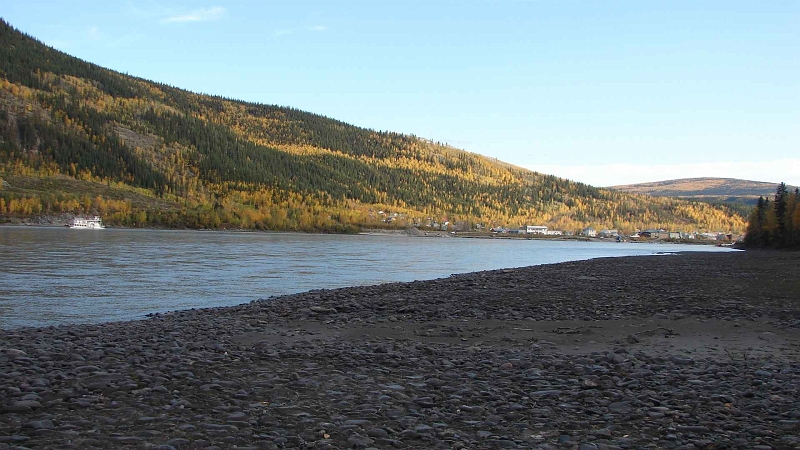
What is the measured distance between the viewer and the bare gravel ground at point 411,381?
21.3ft

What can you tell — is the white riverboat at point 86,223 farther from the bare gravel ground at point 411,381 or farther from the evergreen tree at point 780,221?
the bare gravel ground at point 411,381

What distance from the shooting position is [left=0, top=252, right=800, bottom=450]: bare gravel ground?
21.3ft

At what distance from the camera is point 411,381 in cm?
907

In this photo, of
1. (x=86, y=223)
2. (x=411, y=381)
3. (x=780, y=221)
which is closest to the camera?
(x=411, y=381)

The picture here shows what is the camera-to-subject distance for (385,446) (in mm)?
6270

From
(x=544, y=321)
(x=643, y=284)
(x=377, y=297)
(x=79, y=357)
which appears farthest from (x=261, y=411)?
(x=643, y=284)

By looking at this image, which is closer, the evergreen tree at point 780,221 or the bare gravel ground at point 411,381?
the bare gravel ground at point 411,381

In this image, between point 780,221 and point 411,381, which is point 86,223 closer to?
point 780,221

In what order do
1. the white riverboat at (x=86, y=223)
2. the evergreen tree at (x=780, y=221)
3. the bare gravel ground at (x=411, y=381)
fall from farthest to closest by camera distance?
the white riverboat at (x=86, y=223) → the evergreen tree at (x=780, y=221) → the bare gravel ground at (x=411, y=381)

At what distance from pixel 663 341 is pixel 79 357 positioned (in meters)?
11.3

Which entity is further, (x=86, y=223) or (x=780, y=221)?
(x=86, y=223)

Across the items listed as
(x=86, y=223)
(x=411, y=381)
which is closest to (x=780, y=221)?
(x=411, y=381)

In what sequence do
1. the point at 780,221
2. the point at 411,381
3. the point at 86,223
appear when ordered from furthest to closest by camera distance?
the point at 86,223 → the point at 780,221 → the point at 411,381

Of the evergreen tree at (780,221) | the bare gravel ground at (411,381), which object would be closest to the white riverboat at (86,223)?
the evergreen tree at (780,221)
